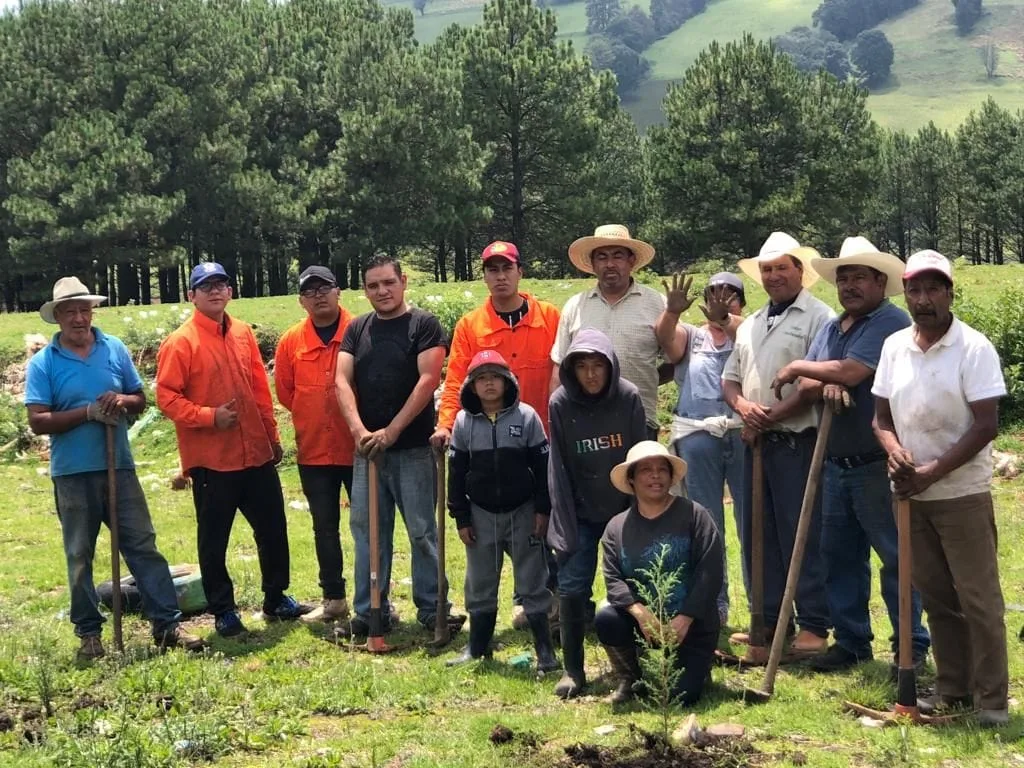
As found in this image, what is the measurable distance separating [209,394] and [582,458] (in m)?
3.05

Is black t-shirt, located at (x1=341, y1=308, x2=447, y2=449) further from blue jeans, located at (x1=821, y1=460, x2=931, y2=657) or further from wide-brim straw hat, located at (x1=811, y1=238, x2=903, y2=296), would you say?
blue jeans, located at (x1=821, y1=460, x2=931, y2=657)

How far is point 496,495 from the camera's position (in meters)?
7.19

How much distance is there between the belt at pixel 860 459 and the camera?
21.1ft

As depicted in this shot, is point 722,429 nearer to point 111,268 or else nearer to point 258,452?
point 258,452

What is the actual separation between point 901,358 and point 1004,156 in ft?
190

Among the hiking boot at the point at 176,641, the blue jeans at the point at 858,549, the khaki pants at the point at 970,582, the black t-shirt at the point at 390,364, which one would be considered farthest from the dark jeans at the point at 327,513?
the khaki pants at the point at 970,582

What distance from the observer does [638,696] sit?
6223mm

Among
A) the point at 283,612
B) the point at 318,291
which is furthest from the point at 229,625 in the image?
the point at 318,291

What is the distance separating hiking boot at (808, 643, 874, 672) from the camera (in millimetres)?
6762

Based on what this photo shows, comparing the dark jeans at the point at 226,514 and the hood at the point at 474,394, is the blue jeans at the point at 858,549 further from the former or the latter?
the dark jeans at the point at 226,514

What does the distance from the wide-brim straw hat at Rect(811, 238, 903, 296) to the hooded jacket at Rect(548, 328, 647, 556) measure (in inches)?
55.8

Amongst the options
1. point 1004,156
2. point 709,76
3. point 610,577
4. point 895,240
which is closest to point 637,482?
point 610,577

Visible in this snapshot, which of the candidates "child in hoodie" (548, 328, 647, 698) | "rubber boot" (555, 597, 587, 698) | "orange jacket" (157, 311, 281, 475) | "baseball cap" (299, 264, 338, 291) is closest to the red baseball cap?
"child in hoodie" (548, 328, 647, 698)

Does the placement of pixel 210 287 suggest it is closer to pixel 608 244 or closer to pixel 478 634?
pixel 608 244
